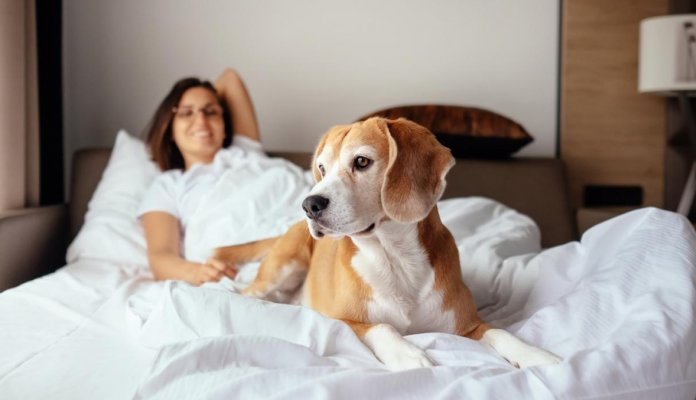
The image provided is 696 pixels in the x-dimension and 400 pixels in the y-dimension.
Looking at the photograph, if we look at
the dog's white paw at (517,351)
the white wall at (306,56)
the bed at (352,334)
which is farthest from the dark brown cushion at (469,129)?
the dog's white paw at (517,351)

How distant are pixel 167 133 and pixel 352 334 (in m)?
1.63

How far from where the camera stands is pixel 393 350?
1169 mm

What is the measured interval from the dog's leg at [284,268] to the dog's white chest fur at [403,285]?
16.5 inches

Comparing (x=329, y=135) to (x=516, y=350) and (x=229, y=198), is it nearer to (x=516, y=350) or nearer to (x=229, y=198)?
(x=516, y=350)

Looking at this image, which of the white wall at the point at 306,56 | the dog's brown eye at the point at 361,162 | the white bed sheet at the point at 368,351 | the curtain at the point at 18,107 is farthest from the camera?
the white wall at the point at 306,56

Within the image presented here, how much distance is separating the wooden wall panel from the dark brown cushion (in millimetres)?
554

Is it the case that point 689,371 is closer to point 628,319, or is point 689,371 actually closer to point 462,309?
point 628,319

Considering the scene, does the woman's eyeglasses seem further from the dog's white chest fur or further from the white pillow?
the dog's white chest fur

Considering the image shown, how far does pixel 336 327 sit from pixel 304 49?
2107 mm

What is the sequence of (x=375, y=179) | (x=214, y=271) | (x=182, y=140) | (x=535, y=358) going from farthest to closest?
1. (x=182, y=140)
2. (x=214, y=271)
3. (x=375, y=179)
4. (x=535, y=358)

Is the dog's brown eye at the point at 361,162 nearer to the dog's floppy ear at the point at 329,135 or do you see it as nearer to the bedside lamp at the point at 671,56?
the dog's floppy ear at the point at 329,135

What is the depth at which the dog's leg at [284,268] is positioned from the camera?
170cm

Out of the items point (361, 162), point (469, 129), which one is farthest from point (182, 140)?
point (361, 162)

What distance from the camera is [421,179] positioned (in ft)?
4.11
